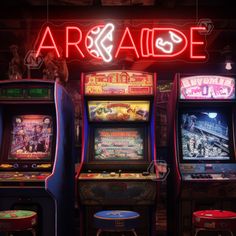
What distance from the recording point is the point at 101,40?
7109 mm

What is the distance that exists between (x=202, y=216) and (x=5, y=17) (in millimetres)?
4753

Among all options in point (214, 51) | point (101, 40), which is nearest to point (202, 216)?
point (101, 40)

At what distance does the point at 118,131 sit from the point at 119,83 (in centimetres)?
58

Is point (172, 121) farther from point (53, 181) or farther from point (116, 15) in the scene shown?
point (116, 15)

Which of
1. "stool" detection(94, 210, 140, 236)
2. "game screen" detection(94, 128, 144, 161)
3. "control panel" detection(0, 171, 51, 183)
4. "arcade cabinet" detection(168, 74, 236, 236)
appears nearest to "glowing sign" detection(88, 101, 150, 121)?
"game screen" detection(94, 128, 144, 161)

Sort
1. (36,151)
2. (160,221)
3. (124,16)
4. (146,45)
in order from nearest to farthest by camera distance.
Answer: (36,151)
(146,45)
(124,16)
(160,221)

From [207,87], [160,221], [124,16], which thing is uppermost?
[124,16]

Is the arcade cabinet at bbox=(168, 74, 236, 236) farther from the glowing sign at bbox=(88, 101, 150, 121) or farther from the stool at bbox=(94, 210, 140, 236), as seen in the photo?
the stool at bbox=(94, 210, 140, 236)

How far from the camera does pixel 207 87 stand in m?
5.49

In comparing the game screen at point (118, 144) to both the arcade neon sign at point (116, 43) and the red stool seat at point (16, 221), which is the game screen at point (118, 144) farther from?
the arcade neon sign at point (116, 43)

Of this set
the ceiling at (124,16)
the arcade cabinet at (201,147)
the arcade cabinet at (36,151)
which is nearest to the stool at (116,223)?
the arcade cabinet at (36,151)

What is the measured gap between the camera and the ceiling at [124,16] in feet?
24.4

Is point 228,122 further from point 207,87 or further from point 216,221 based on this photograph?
point 216,221

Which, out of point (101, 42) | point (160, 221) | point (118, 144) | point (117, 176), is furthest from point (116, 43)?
point (160, 221)
